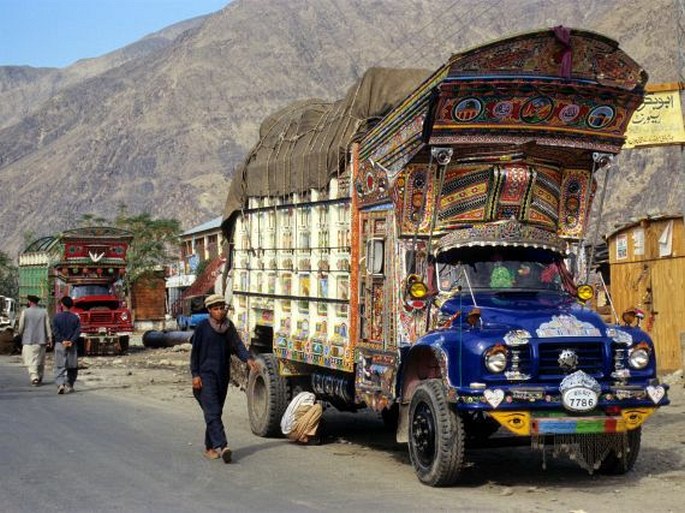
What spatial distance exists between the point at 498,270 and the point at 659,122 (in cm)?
796

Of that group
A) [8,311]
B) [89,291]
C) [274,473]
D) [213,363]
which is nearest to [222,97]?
[8,311]

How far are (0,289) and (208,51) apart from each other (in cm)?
10379

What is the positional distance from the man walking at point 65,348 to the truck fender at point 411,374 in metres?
10.4

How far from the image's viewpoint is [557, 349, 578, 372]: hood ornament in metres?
8.70

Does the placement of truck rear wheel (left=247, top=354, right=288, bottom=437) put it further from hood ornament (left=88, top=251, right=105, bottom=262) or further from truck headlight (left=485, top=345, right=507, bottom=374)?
hood ornament (left=88, top=251, right=105, bottom=262)

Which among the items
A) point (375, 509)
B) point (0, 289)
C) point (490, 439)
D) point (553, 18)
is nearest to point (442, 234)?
point (490, 439)

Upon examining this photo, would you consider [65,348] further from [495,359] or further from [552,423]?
[552,423]

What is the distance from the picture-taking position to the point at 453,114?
946 cm

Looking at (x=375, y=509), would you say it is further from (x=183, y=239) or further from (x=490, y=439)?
(x=183, y=239)

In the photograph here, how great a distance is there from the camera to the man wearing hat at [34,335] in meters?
20.3

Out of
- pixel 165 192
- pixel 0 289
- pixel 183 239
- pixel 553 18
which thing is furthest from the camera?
pixel 553 18

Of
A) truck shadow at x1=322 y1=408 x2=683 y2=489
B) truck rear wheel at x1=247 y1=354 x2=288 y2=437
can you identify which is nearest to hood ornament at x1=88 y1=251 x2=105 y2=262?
truck rear wheel at x1=247 y1=354 x2=288 y2=437

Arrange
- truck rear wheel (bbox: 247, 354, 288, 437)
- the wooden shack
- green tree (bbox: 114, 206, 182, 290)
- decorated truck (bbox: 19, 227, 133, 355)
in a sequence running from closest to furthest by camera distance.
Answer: truck rear wheel (bbox: 247, 354, 288, 437), the wooden shack, decorated truck (bbox: 19, 227, 133, 355), green tree (bbox: 114, 206, 182, 290)

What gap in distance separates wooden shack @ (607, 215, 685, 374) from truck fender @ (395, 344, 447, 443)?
1064 cm
